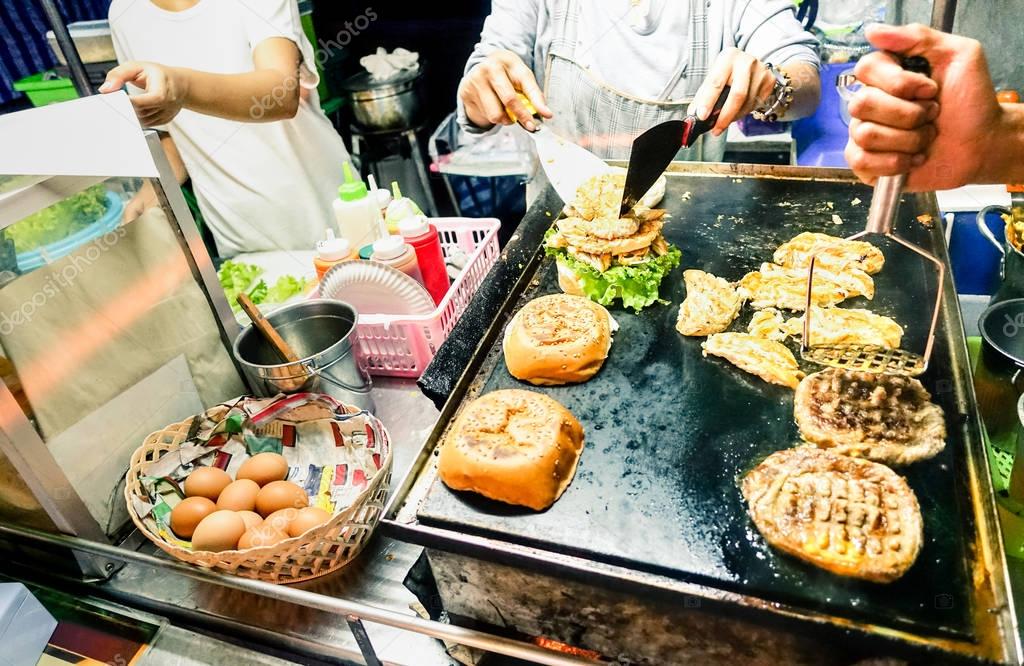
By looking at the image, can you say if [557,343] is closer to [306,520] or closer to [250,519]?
[306,520]

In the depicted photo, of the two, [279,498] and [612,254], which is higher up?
[612,254]

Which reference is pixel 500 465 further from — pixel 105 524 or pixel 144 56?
pixel 144 56

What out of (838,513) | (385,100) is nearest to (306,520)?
(838,513)

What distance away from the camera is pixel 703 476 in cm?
176

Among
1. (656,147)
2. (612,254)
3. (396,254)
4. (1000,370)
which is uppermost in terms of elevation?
(656,147)

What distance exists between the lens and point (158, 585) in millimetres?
2031

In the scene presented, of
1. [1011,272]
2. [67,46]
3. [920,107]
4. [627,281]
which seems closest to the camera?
[920,107]

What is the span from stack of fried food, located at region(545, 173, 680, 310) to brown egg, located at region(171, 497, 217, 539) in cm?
163

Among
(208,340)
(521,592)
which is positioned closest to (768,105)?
(521,592)

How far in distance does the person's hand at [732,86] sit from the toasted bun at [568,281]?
2.86 ft

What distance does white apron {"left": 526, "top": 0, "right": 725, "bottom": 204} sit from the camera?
3350 mm

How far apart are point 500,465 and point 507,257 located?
1.30 metres

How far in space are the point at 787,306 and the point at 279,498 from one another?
6.62 feet

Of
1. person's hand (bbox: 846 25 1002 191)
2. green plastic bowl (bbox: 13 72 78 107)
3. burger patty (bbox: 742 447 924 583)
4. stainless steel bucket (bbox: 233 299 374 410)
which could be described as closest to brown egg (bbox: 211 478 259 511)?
stainless steel bucket (bbox: 233 299 374 410)
